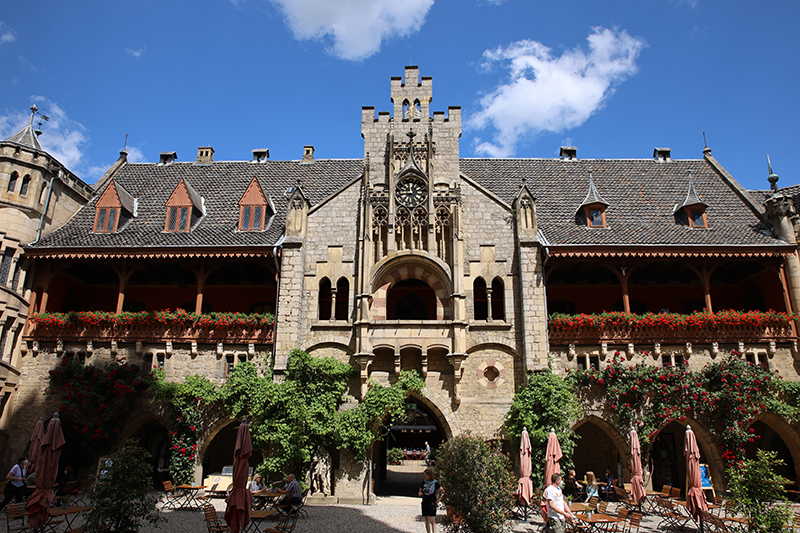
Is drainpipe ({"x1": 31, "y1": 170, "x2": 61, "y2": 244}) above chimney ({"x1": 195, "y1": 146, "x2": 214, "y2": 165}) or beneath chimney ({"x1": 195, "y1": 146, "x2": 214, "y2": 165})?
beneath

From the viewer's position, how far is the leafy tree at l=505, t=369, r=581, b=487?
17.6 m

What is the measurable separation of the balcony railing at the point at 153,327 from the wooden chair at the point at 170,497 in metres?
5.27

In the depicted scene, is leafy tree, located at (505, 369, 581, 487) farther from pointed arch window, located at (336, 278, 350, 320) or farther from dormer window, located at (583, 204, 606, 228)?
pointed arch window, located at (336, 278, 350, 320)

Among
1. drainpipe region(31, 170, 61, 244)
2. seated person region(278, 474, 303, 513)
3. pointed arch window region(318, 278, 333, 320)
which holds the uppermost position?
drainpipe region(31, 170, 61, 244)

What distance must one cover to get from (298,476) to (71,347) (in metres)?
10.5

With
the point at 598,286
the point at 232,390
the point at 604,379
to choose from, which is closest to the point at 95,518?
the point at 232,390

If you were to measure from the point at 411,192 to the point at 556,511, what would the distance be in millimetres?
14094

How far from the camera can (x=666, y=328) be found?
19.9m

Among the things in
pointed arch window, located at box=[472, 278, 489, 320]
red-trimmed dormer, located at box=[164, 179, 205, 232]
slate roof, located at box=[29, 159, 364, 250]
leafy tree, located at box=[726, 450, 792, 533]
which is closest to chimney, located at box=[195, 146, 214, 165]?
slate roof, located at box=[29, 159, 364, 250]

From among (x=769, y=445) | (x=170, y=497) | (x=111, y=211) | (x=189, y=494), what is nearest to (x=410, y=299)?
(x=189, y=494)

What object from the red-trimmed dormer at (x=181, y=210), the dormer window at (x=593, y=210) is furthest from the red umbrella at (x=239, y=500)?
the dormer window at (x=593, y=210)

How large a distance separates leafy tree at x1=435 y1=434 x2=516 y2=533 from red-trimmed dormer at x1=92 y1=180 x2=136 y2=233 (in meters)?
18.4

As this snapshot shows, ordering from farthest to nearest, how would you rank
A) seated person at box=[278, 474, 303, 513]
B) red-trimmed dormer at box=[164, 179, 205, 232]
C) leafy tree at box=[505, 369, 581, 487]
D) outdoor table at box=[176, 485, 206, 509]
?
red-trimmed dormer at box=[164, 179, 205, 232] < leafy tree at box=[505, 369, 581, 487] < outdoor table at box=[176, 485, 206, 509] < seated person at box=[278, 474, 303, 513]

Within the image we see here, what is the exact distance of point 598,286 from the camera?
2316 cm
